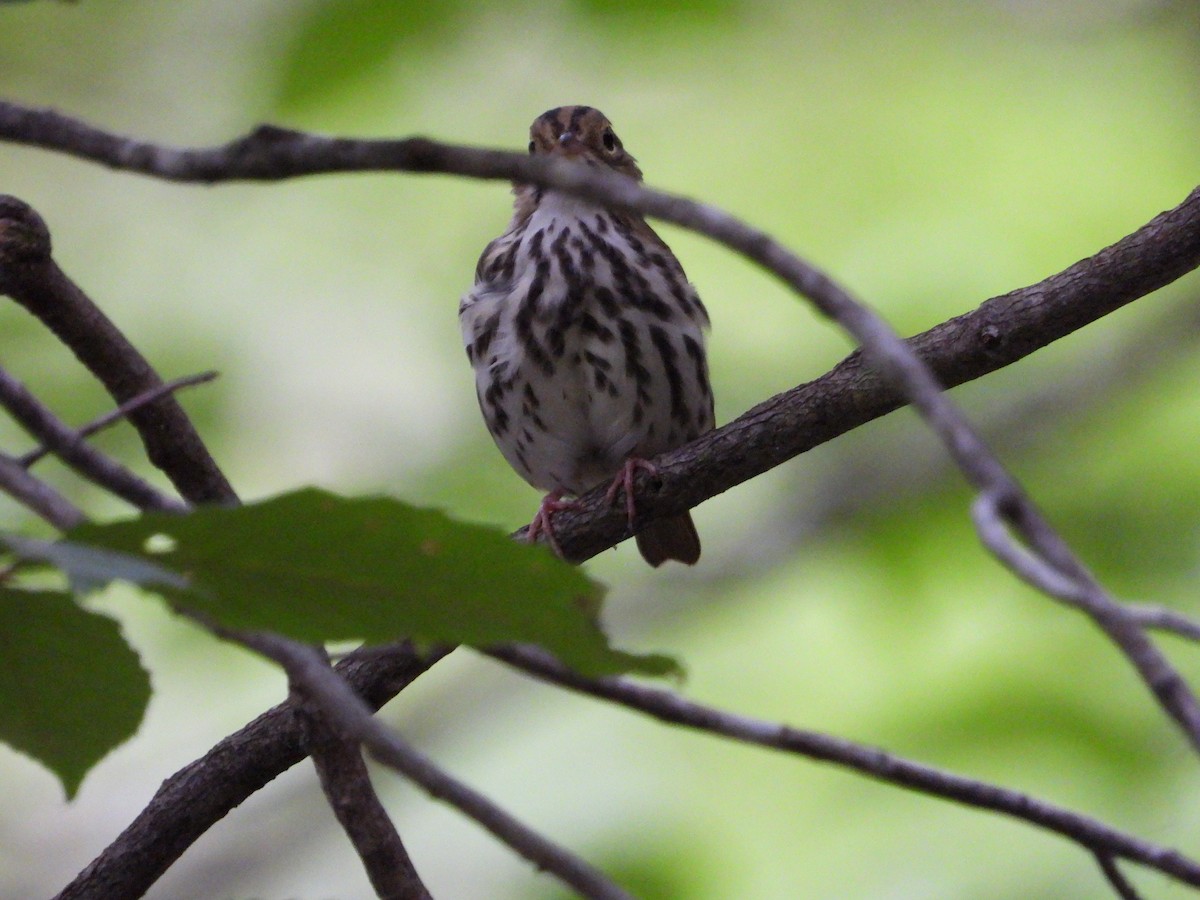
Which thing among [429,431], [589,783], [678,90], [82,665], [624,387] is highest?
[678,90]

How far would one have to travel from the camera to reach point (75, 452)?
1517 millimetres

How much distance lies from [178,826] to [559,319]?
6.55ft

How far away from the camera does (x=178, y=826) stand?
2.83 metres

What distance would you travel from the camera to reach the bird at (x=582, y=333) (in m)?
4.36

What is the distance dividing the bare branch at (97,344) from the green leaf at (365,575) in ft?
4.83

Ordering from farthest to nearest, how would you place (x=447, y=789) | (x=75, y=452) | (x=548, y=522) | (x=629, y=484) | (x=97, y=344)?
(x=548, y=522) < (x=629, y=484) < (x=97, y=344) < (x=75, y=452) < (x=447, y=789)

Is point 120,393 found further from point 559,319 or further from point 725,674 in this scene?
point 725,674

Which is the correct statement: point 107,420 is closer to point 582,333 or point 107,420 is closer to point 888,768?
point 888,768

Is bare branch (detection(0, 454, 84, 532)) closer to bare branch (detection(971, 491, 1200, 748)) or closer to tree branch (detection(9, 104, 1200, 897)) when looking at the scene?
tree branch (detection(9, 104, 1200, 897))

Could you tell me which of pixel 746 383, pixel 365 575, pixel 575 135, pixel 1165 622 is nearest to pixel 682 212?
pixel 365 575

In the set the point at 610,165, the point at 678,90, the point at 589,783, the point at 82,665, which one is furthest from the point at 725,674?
the point at 82,665

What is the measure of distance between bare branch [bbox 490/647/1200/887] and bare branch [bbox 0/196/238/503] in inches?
53.8

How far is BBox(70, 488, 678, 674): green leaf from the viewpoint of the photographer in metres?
1.19

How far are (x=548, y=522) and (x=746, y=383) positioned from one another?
6.30 ft
